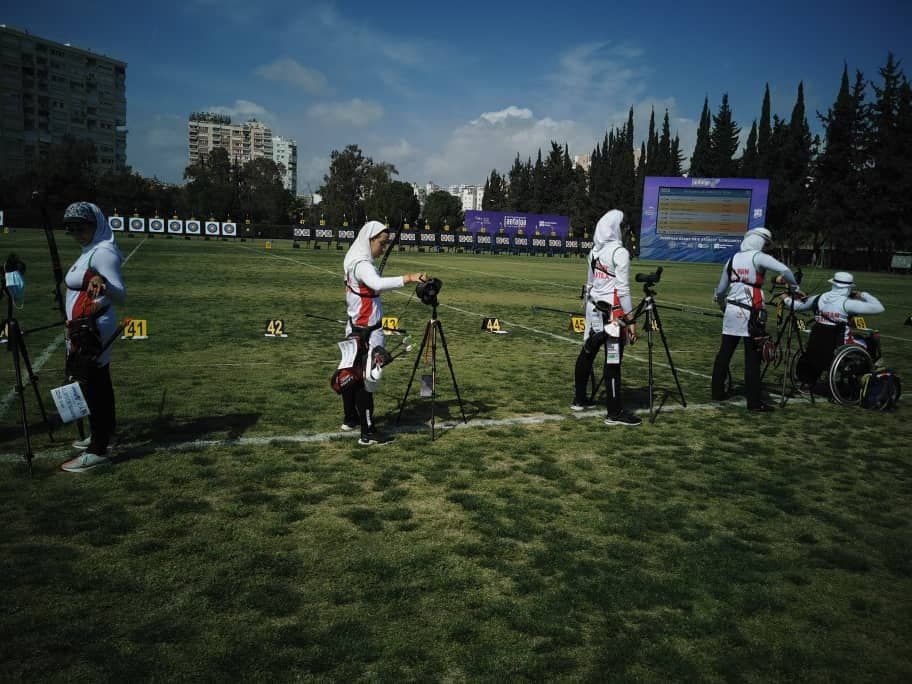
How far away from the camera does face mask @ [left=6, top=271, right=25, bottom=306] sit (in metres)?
5.58

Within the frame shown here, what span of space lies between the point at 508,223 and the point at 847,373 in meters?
71.5

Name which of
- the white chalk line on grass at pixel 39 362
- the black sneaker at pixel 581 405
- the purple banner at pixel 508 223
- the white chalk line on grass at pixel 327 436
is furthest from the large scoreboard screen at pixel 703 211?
the white chalk line on grass at pixel 39 362

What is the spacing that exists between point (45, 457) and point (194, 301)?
41.8 feet

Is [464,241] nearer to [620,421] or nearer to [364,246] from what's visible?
[620,421]

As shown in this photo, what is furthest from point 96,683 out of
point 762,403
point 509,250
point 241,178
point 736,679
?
point 241,178

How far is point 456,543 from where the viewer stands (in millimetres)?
4484

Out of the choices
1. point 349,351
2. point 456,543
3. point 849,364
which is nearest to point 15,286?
point 349,351

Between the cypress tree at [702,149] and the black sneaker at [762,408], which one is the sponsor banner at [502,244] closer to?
the cypress tree at [702,149]

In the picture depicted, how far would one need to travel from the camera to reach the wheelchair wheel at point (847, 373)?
8930 mm

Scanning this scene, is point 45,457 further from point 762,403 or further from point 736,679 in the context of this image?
point 762,403

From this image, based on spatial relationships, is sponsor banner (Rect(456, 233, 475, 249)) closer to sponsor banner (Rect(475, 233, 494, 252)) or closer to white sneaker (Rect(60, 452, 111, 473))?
sponsor banner (Rect(475, 233, 494, 252))

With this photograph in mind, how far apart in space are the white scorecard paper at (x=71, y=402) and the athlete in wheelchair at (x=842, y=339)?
865 cm

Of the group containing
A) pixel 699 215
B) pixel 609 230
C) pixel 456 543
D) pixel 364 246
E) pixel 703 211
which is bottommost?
pixel 456 543

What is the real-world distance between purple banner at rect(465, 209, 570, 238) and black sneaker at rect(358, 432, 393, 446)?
236 ft
